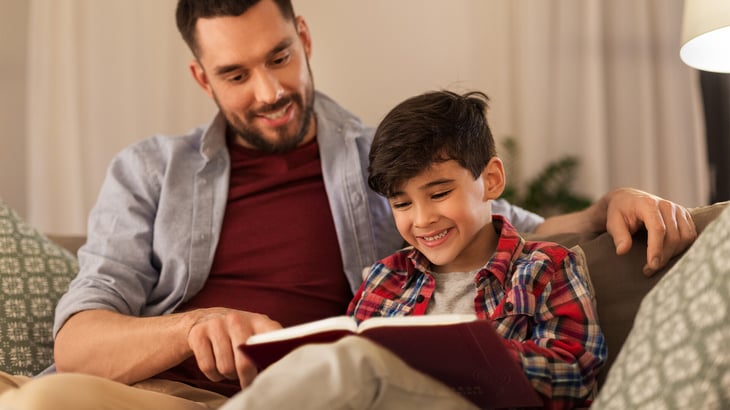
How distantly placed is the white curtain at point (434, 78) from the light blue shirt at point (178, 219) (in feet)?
3.59

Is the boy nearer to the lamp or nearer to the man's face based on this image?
the man's face

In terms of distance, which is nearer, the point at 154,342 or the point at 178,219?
the point at 154,342

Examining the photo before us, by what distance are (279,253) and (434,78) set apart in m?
1.59

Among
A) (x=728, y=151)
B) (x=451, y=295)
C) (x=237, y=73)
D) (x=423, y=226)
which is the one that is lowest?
(x=728, y=151)

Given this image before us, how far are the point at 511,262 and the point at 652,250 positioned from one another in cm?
24

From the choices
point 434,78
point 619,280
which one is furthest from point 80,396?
point 434,78

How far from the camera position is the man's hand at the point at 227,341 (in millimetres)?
1260

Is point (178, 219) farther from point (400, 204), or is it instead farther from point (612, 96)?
point (612, 96)

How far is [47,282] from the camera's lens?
1859 millimetres

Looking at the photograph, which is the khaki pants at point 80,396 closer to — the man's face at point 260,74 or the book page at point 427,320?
the book page at point 427,320

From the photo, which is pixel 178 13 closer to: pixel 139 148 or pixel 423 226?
pixel 139 148

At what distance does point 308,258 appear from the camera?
1.80 metres

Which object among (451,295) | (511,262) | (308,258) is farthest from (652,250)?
(308,258)

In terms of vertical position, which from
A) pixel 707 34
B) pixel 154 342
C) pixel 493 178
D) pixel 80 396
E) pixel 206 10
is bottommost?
pixel 154 342
